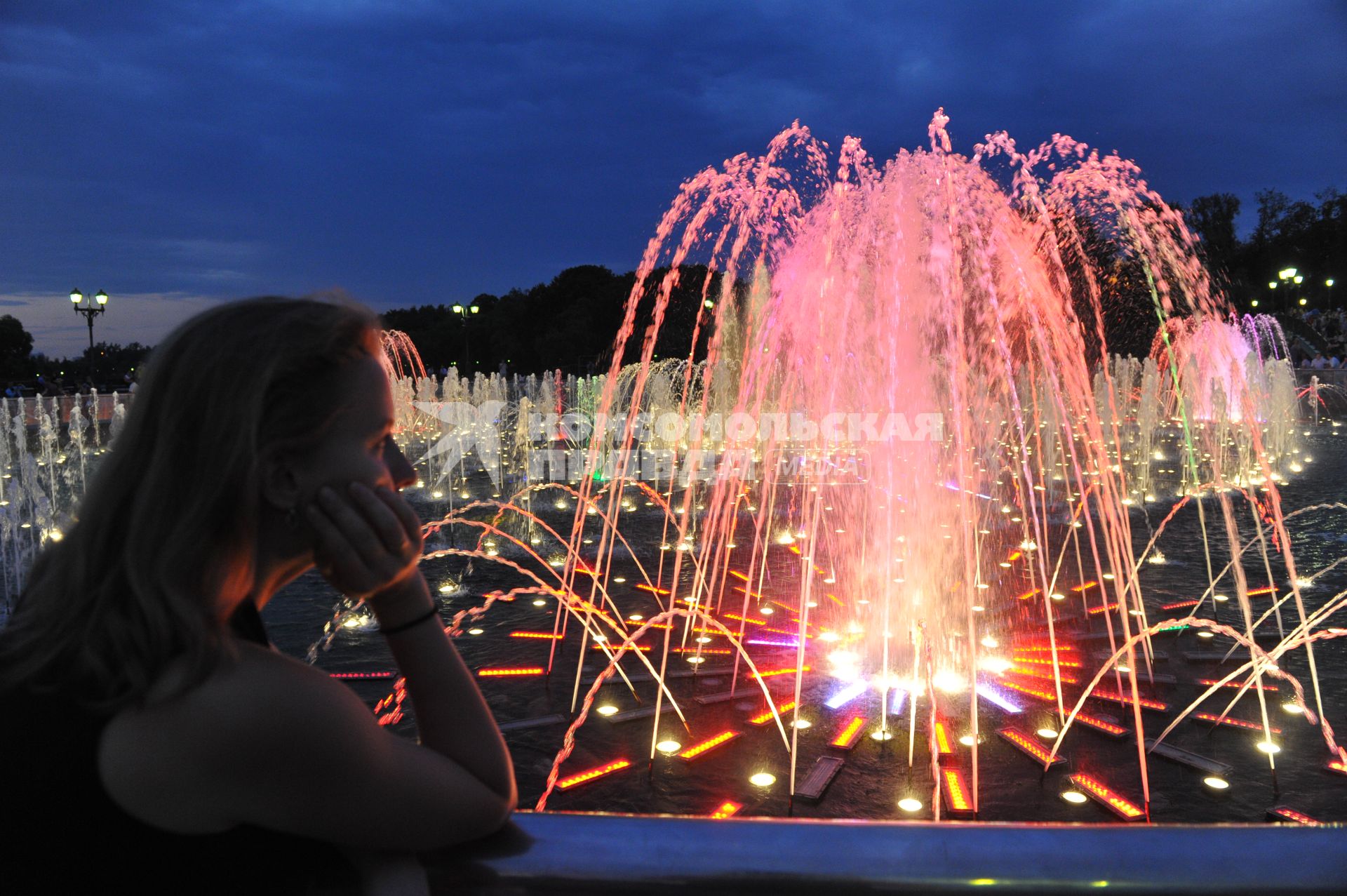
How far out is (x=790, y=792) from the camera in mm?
5039

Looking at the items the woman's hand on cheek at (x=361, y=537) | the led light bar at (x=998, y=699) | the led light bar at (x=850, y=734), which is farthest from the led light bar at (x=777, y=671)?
the woman's hand on cheek at (x=361, y=537)

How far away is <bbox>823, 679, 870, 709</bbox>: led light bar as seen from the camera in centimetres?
629

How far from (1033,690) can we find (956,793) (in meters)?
1.82

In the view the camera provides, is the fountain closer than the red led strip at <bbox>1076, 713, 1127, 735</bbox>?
Yes

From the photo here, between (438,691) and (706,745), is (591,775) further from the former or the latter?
(438,691)

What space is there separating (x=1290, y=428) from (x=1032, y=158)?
1680cm

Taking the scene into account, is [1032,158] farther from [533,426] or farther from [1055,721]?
[533,426]

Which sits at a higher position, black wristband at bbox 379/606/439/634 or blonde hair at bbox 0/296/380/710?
blonde hair at bbox 0/296/380/710

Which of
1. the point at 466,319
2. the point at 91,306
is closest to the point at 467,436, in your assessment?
the point at 91,306

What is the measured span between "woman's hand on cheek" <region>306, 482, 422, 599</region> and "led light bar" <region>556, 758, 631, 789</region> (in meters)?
4.15

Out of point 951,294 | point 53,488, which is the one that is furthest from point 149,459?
point 53,488

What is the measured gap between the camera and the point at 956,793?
5.04 m

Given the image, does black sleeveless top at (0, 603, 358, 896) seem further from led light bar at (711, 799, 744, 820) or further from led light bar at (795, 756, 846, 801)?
led light bar at (795, 756, 846, 801)

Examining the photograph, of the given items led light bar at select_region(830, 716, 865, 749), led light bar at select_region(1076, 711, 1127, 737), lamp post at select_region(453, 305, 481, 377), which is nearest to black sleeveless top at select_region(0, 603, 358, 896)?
led light bar at select_region(830, 716, 865, 749)
